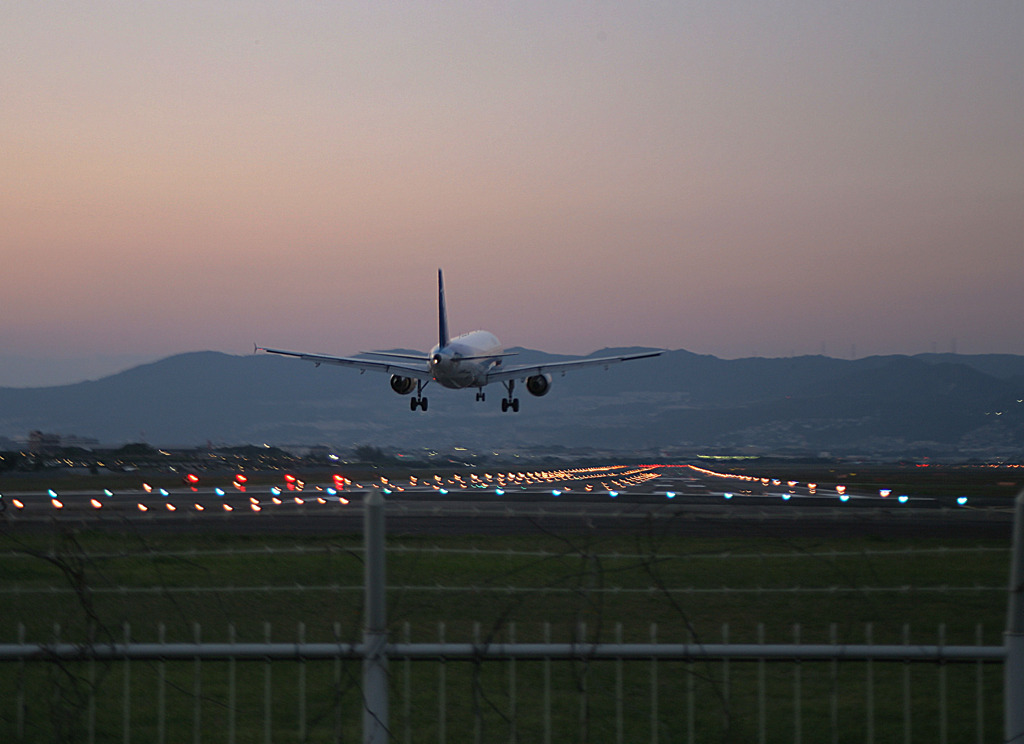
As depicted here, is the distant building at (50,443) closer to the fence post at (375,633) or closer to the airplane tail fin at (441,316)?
the airplane tail fin at (441,316)

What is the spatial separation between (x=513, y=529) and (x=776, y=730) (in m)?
19.4

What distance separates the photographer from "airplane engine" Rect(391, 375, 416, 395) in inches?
2352

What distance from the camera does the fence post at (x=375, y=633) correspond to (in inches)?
210

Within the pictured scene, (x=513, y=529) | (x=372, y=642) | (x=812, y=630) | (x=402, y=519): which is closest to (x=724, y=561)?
(x=812, y=630)

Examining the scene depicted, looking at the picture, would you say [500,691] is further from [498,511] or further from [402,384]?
[402,384]

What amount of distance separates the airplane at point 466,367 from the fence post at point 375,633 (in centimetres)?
4707

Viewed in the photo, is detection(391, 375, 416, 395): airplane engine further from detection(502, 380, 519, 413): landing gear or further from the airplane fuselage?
detection(502, 380, 519, 413): landing gear

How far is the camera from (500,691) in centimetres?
1005

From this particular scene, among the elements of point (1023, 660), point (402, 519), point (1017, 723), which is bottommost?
point (402, 519)

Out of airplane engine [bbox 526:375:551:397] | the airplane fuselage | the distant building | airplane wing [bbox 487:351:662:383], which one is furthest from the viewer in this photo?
the distant building

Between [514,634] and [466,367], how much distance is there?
4886 centimetres

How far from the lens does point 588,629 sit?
36.5ft

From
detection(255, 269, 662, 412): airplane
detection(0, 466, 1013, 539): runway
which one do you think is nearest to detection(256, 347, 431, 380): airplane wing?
detection(255, 269, 662, 412): airplane

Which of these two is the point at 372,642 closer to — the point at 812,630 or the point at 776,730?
the point at 776,730
